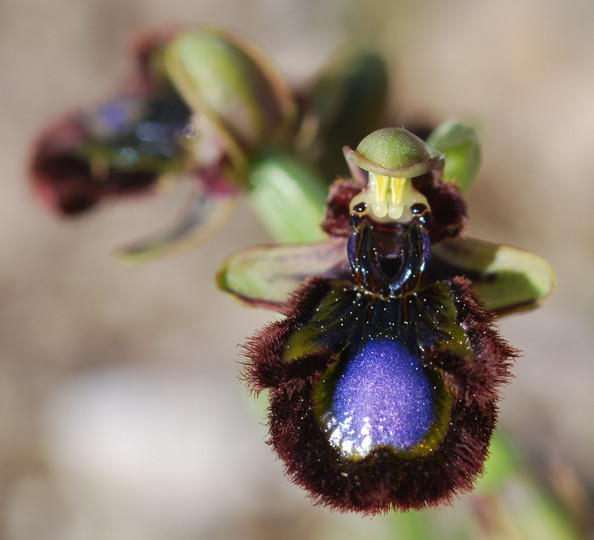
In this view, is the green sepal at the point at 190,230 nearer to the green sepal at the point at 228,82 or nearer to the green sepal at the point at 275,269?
the green sepal at the point at 228,82

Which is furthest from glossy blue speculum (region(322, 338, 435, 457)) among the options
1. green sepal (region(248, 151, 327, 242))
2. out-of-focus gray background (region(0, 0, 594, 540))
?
out-of-focus gray background (region(0, 0, 594, 540))

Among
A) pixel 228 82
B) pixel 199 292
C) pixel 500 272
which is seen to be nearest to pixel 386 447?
pixel 500 272

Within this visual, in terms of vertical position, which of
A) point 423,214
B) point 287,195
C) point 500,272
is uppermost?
point 423,214

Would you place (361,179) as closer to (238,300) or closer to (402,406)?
(238,300)

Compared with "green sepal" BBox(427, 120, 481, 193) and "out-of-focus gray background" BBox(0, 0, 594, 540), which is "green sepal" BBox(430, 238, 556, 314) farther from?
"out-of-focus gray background" BBox(0, 0, 594, 540)

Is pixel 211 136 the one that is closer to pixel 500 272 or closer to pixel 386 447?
pixel 500 272

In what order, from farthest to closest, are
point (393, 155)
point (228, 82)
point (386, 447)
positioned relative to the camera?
point (228, 82) → point (393, 155) → point (386, 447)

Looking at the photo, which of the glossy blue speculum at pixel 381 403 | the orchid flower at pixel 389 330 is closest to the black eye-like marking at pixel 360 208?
the orchid flower at pixel 389 330
